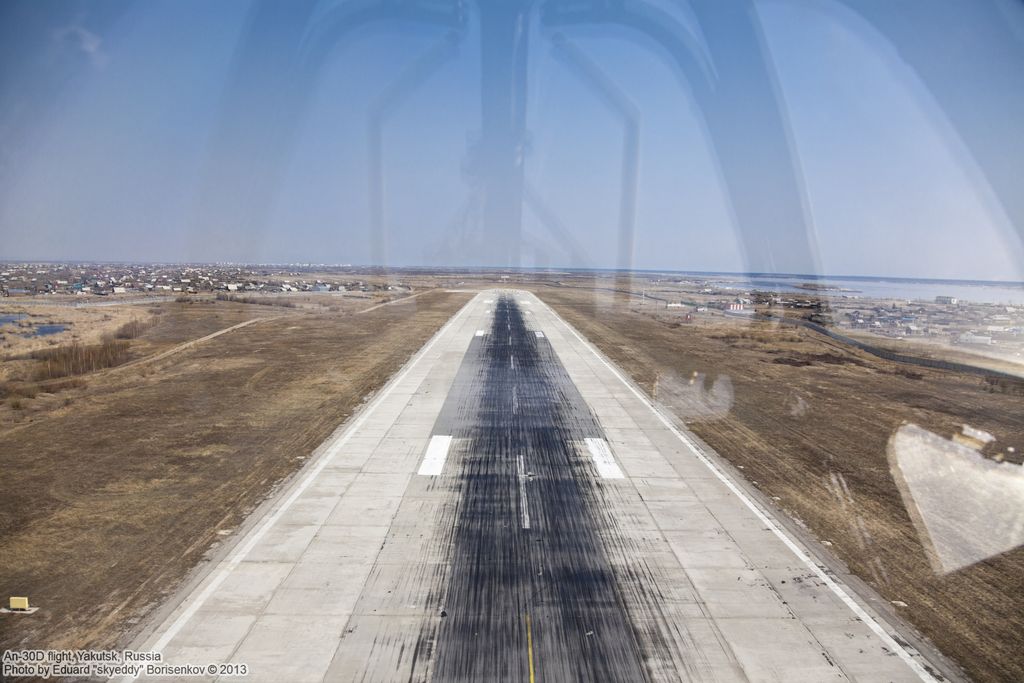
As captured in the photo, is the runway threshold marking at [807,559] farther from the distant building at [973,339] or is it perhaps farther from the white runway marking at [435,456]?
the distant building at [973,339]

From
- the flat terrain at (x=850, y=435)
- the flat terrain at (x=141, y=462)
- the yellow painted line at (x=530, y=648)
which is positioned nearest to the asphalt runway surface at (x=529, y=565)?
the yellow painted line at (x=530, y=648)

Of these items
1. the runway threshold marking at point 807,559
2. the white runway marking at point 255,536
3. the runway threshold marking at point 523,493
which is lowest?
the runway threshold marking at point 807,559

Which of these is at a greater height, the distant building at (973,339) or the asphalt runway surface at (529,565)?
the asphalt runway surface at (529,565)

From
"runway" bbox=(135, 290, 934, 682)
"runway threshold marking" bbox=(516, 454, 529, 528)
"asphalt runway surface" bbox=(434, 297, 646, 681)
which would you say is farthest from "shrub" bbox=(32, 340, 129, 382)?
"runway threshold marking" bbox=(516, 454, 529, 528)

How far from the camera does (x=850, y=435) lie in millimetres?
18594

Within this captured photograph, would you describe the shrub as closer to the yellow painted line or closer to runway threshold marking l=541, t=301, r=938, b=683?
runway threshold marking l=541, t=301, r=938, b=683

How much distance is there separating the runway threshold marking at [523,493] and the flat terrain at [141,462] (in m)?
5.81

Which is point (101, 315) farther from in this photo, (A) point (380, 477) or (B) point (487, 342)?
(A) point (380, 477)

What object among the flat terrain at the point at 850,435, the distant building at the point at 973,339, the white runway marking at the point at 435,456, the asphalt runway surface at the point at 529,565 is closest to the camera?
the asphalt runway surface at the point at 529,565

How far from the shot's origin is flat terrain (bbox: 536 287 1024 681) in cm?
912

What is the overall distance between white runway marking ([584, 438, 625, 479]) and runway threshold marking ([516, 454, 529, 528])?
198cm

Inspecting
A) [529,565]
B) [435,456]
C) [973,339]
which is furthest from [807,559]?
[973,339]

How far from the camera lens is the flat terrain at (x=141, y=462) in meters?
9.25

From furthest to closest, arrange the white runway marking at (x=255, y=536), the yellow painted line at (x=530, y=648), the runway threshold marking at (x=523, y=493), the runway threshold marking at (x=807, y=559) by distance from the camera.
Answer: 1. the runway threshold marking at (x=523, y=493)
2. the white runway marking at (x=255, y=536)
3. the runway threshold marking at (x=807, y=559)
4. the yellow painted line at (x=530, y=648)
